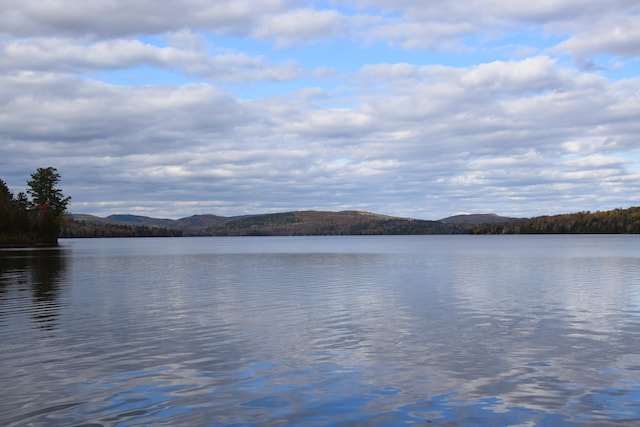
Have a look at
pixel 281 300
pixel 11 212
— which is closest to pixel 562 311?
pixel 281 300

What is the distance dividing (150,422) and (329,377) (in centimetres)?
714

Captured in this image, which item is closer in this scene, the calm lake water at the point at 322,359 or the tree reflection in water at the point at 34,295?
the calm lake water at the point at 322,359

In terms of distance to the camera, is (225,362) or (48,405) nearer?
Answer: (48,405)

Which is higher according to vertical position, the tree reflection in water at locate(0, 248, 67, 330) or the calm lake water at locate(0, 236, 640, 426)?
the tree reflection in water at locate(0, 248, 67, 330)

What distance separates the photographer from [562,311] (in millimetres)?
38344

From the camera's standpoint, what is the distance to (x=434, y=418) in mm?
16547

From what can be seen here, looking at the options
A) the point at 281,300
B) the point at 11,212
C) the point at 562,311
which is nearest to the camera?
the point at 562,311

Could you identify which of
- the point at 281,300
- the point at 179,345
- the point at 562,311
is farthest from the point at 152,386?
the point at 562,311

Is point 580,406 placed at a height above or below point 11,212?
below

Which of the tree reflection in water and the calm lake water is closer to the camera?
the calm lake water

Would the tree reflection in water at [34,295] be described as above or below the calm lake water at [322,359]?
above

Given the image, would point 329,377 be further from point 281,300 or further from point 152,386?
point 281,300

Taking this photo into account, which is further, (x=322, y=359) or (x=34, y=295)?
(x=34, y=295)

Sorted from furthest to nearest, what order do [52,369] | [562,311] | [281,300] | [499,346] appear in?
1. [281,300]
2. [562,311]
3. [499,346]
4. [52,369]
